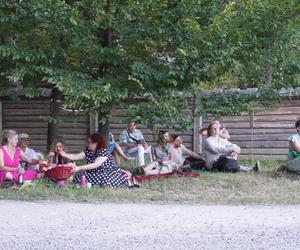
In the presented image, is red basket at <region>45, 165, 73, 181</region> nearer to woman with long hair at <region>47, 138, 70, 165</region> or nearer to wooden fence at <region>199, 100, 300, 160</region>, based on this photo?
woman with long hair at <region>47, 138, 70, 165</region>

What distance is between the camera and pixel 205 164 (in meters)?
13.5

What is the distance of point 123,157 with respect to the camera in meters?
14.4

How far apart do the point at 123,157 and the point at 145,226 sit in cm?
637

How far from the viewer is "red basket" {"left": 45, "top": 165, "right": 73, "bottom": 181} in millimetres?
10820

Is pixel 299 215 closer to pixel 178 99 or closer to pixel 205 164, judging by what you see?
pixel 178 99

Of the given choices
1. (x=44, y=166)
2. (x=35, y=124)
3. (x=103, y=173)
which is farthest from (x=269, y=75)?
(x=35, y=124)

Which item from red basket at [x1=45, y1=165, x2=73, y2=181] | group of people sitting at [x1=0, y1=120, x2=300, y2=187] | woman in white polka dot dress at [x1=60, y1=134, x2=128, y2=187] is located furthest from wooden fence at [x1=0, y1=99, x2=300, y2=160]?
red basket at [x1=45, y1=165, x2=73, y2=181]

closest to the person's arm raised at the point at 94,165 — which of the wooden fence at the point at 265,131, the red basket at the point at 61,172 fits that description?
the red basket at the point at 61,172

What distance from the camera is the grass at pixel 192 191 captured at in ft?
33.1

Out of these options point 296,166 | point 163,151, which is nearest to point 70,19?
point 163,151

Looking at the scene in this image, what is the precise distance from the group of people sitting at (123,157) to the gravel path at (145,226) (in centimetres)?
143

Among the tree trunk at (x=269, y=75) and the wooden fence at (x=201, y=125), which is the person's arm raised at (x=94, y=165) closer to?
the tree trunk at (x=269, y=75)

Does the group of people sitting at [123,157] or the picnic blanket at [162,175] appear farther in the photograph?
the picnic blanket at [162,175]

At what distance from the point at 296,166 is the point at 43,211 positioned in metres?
5.34
